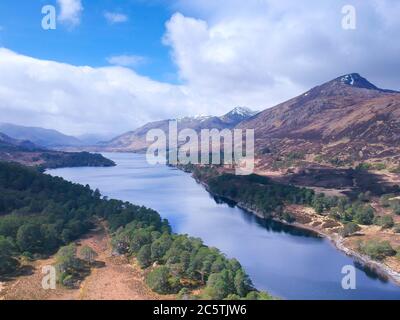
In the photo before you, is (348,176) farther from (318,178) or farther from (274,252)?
(274,252)

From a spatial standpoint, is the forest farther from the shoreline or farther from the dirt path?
the shoreline

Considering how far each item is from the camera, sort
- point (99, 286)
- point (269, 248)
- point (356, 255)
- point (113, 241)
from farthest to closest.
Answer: point (269, 248), point (356, 255), point (113, 241), point (99, 286)

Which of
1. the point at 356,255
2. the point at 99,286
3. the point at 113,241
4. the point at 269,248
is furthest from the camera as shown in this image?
the point at 269,248

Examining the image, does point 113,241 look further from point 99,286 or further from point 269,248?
point 269,248

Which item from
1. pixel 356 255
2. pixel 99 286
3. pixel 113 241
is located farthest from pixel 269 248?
pixel 99 286

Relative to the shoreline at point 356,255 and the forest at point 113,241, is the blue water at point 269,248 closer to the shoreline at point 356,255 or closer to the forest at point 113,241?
the shoreline at point 356,255
